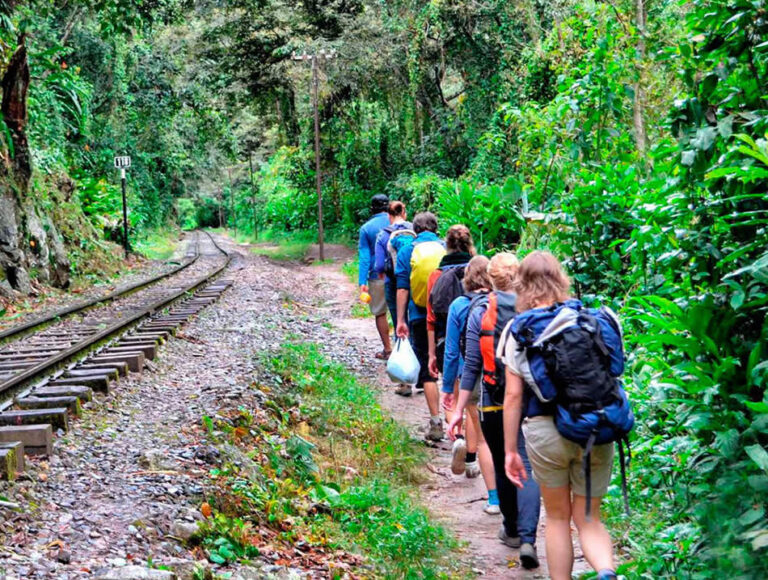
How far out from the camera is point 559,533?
4.17 metres

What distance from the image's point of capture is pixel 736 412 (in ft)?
13.3

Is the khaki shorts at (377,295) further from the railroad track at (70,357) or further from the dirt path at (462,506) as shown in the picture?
the railroad track at (70,357)

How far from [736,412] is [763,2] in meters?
2.10

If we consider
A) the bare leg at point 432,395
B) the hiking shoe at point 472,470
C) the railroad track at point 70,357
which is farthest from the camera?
the bare leg at point 432,395

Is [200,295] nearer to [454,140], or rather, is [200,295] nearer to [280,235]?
[454,140]

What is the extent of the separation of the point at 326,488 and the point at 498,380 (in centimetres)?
199

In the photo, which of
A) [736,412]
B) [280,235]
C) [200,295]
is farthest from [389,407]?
[280,235]

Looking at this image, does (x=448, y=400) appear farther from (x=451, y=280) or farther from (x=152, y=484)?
(x=152, y=484)

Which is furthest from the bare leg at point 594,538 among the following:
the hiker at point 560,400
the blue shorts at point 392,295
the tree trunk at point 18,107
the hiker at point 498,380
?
the tree trunk at point 18,107

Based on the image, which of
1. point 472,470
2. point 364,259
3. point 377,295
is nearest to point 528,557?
point 472,470

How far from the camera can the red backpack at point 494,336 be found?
5.23 meters

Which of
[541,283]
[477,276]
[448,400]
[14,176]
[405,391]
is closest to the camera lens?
[541,283]

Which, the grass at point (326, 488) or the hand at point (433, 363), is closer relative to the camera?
the grass at point (326, 488)

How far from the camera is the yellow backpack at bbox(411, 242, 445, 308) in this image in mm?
7797
